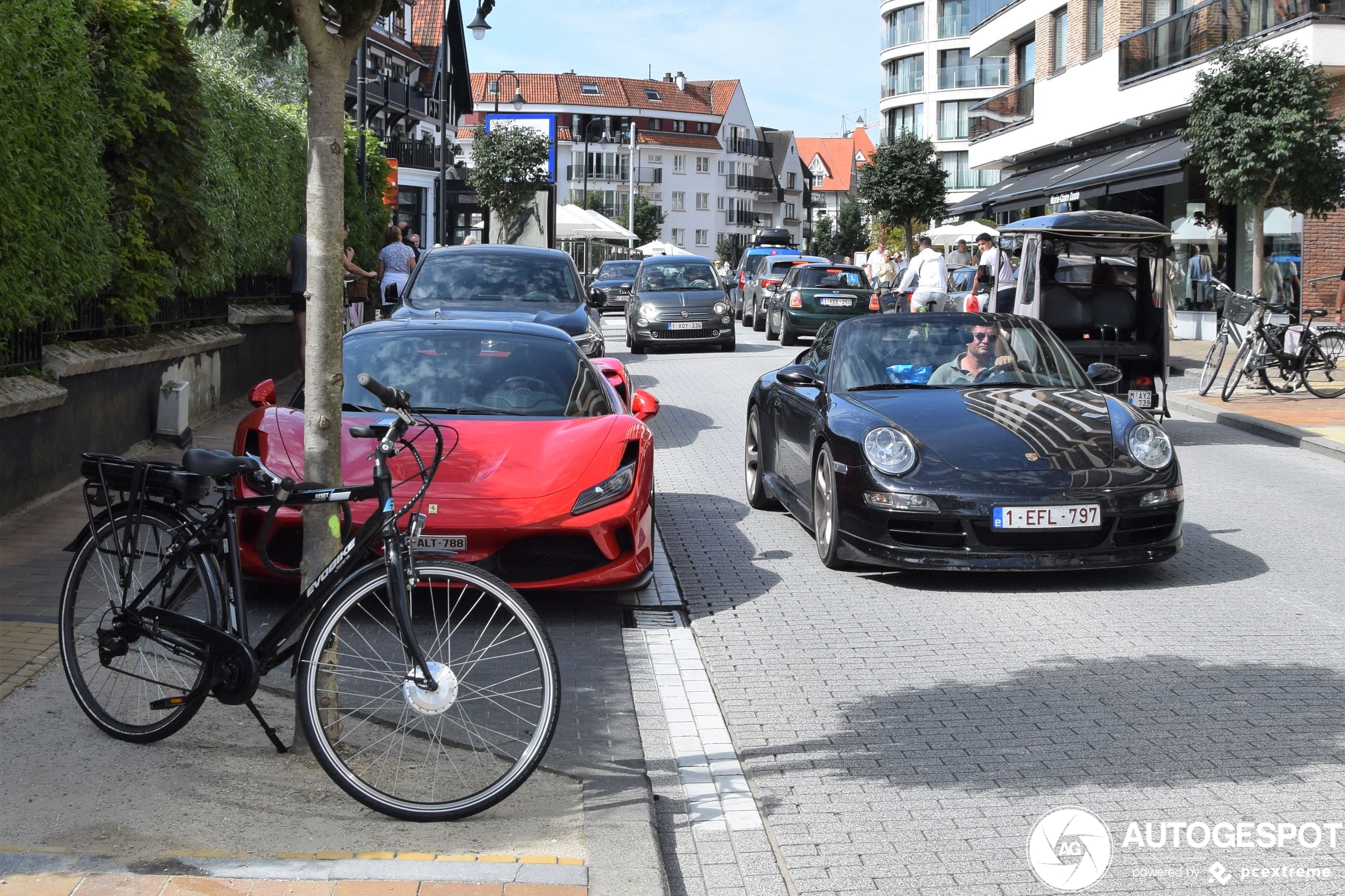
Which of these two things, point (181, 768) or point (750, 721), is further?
point (750, 721)

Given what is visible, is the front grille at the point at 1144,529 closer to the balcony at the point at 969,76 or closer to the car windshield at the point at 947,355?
the car windshield at the point at 947,355

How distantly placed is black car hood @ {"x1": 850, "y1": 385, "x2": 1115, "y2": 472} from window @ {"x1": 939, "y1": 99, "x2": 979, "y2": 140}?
75.5 meters

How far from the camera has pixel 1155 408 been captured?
14.0 m

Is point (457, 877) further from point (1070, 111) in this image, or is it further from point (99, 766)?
point (1070, 111)

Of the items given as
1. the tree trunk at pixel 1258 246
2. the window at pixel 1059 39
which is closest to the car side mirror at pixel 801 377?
the tree trunk at pixel 1258 246

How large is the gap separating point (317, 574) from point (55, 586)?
2.90 m

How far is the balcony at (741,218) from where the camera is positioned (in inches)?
5369

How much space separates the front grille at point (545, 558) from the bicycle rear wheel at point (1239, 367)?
42.3ft

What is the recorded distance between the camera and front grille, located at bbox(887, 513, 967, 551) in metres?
7.65

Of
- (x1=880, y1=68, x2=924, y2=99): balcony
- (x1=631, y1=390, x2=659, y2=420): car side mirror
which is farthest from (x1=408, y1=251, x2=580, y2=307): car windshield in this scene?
(x1=880, y1=68, x2=924, y2=99): balcony

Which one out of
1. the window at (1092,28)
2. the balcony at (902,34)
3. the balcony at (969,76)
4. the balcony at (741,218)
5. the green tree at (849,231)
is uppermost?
the balcony at (902,34)

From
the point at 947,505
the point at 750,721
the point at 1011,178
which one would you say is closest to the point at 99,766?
the point at 750,721

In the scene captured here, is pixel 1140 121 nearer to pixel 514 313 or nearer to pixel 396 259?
pixel 396 259

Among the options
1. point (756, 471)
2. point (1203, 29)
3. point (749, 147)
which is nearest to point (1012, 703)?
point (756, 471)
